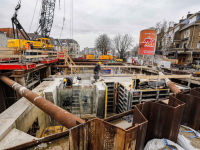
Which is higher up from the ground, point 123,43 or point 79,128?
point 123,43

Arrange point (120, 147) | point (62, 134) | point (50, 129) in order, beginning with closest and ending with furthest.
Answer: point (120, 147), point (62, 134), point (50, 129)

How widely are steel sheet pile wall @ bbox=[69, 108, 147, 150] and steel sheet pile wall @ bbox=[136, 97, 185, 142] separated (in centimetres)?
73

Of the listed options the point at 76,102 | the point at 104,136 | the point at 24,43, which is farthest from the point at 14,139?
the point at 24,43

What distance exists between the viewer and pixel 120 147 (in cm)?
186

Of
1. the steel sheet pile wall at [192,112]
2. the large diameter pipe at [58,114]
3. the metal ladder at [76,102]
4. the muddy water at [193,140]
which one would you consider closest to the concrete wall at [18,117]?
the large diameter pipe at [58,114]

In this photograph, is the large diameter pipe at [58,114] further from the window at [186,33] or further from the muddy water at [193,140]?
the window at [186,33]

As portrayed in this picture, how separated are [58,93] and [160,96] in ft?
21.7

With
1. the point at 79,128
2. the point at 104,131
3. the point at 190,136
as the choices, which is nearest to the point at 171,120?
the point at 190,136

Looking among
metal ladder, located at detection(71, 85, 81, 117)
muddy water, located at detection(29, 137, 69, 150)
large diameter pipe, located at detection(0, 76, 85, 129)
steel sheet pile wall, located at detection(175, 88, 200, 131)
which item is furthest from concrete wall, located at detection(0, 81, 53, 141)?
steel sheet pile wall, located at detection(175, 88, 200, 131)

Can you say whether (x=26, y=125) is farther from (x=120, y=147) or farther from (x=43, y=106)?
(x=120, y=147)

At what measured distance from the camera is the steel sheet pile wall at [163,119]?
2.44 metres

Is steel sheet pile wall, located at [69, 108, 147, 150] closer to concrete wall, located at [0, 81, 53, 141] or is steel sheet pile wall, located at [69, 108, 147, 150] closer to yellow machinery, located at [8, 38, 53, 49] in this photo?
concrete wall, located at [0, 81, 53, 141]

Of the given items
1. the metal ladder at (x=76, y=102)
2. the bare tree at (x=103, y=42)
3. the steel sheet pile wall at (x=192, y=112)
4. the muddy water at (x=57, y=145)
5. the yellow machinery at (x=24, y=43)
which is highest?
the bare tree at (x=103, y=42)

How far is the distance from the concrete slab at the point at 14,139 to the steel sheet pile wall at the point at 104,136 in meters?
1.96
